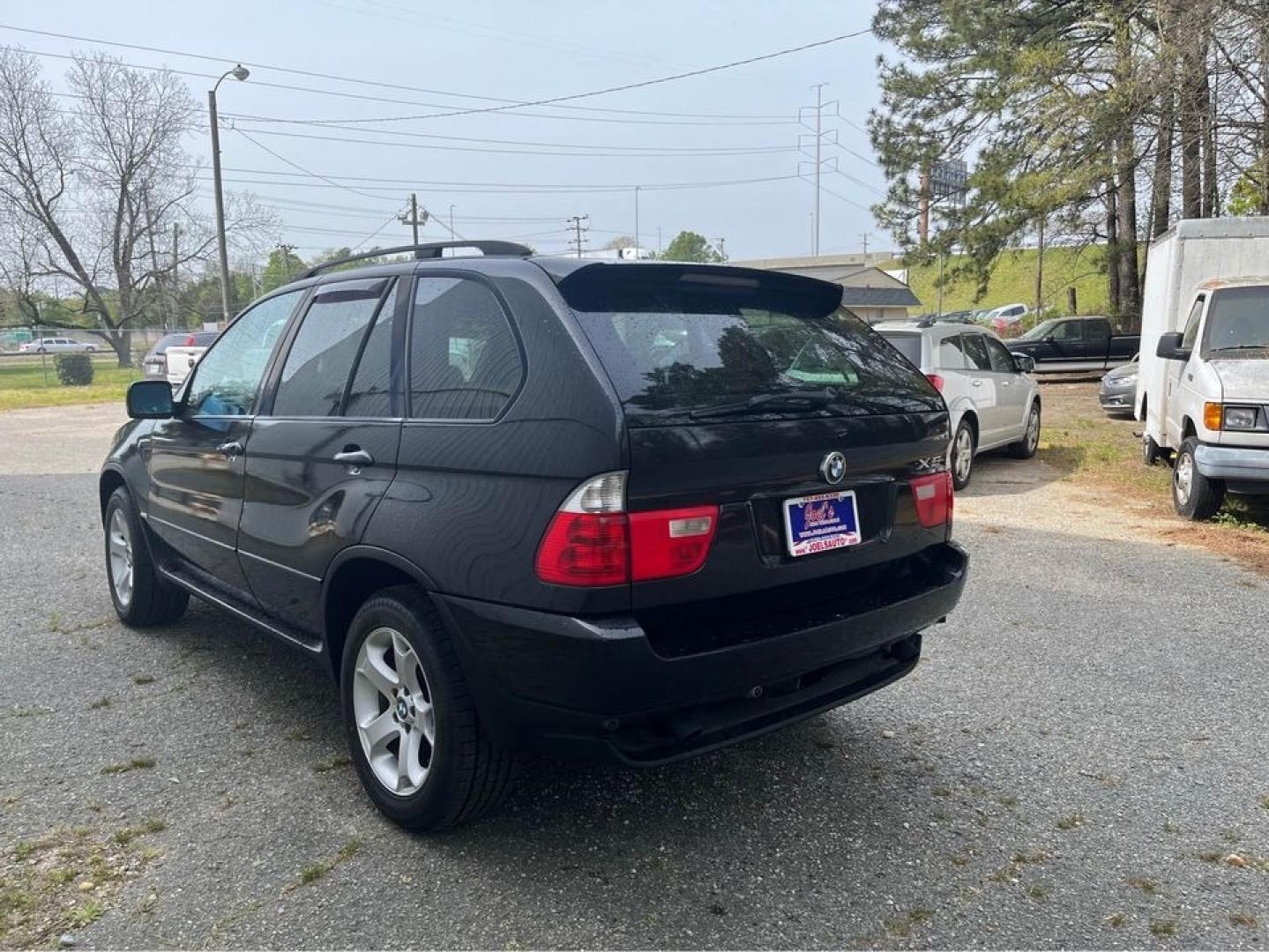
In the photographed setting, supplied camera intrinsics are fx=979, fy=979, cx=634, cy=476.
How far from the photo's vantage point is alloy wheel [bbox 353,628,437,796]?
2.96m

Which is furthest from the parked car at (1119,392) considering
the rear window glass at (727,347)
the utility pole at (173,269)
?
the utility pole at (173,269)

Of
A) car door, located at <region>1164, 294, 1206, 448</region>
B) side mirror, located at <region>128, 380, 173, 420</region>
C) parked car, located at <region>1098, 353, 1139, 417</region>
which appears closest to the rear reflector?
side mirror, located at <region>128, 380, 173, 420</region>

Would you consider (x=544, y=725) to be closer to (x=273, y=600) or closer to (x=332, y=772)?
(x=332, y=772)

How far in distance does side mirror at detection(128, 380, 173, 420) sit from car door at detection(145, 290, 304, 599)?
0.21 feet

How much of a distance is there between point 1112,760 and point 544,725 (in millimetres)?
2189

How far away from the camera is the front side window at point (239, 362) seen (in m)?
4.02

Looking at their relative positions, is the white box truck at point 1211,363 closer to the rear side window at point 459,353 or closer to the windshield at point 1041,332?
the rear side window at point 459,353

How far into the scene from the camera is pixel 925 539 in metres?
3.38

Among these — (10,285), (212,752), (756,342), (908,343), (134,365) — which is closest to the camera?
(756,342)

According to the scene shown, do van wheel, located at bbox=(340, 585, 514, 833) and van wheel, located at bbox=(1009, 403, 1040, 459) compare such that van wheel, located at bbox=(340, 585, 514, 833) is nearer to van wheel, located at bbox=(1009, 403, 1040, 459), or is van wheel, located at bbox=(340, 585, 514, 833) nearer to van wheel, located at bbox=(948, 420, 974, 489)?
van wheel, located at bbox=(948, 420, 974, 489)

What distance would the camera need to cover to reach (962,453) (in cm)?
941

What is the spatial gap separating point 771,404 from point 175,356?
20541 mm

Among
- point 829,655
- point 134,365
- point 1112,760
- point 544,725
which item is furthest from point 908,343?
point 134,365

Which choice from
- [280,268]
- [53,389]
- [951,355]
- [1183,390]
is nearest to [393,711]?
[1183,390]
